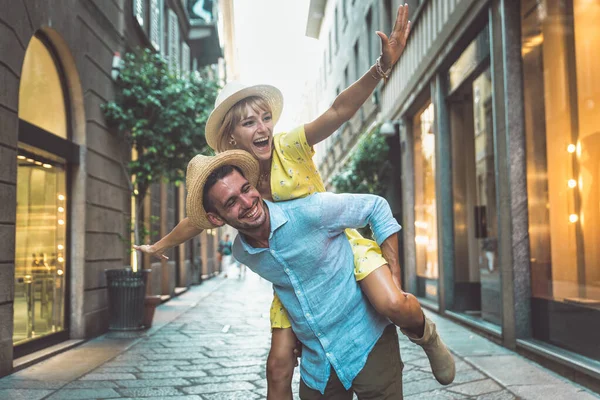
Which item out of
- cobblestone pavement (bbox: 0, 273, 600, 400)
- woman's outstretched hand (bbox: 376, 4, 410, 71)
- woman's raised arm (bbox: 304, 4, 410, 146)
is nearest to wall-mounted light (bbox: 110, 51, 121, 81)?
cobblestone pavement (bbox: 0, 273, 600, 400)

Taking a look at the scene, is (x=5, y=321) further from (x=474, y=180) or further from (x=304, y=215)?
(x=474, y=180)

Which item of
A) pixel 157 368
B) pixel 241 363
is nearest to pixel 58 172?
pixel 157 368

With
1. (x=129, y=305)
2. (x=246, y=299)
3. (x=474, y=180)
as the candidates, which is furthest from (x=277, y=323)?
(x=246, y=299)

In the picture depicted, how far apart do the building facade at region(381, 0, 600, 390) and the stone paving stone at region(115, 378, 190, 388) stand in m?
3.16

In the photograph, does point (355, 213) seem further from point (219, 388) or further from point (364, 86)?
point (219, 388)

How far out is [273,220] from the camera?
2.64 m

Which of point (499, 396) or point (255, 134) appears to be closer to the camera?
point (255, 134)

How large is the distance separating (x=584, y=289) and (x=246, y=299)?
9.40 metres

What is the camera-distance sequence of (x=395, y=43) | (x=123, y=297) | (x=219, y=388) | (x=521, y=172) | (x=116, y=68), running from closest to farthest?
(x=395, y=43), (x=219, y=388), (x=521, y=172), (x=123, y=297), (x=116, y=68)

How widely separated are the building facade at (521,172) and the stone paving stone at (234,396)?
2511 millimetres

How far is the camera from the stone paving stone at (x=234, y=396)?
Answer: 4.94m

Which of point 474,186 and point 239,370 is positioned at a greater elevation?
point 474,186

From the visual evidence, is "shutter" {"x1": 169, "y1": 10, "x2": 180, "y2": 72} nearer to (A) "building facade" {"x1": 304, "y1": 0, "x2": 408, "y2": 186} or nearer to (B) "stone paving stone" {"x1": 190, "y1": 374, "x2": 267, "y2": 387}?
(A) "building facade" {"x1": 304, "y1": 0, "x2": 408, "y2": 186}

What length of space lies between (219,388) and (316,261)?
301 centimetres
